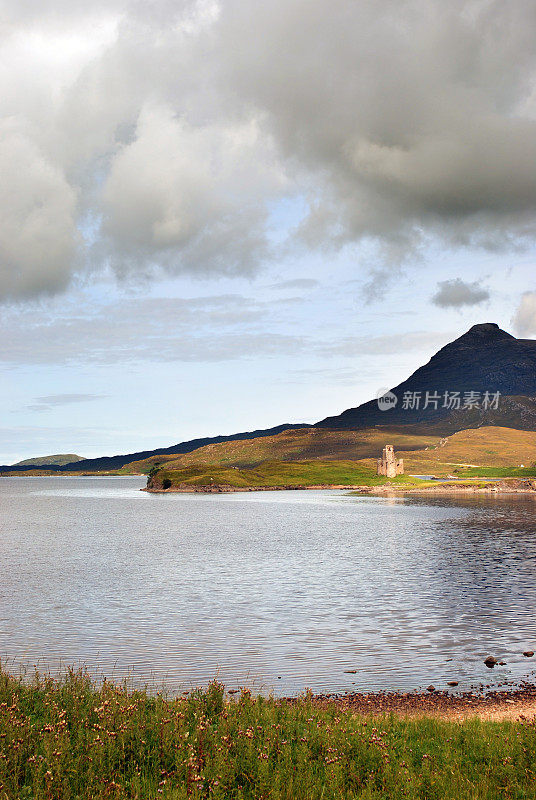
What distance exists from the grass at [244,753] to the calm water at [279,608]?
7.49 m

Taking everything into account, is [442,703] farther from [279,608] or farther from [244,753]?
[279,608]

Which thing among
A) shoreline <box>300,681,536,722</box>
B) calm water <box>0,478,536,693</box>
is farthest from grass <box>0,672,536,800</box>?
calm water <box>0,478,536,693</box>

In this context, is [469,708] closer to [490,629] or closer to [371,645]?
[371,645]

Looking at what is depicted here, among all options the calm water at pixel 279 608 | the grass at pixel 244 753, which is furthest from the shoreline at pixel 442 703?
the grass at pixel 244 753

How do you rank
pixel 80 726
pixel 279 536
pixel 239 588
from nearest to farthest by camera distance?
pixel 80 726 → pixel 239 588 → pixel 279 536

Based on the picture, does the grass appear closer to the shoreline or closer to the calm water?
the shoreline

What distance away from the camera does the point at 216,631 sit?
115ft

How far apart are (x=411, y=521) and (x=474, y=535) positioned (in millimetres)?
31941

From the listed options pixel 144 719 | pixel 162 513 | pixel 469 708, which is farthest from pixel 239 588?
pixel 162 513

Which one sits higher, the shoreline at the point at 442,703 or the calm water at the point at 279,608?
the shoreline at the point at 442,703

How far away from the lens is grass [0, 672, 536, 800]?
44.0 feet

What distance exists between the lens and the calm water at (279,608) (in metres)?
28.5

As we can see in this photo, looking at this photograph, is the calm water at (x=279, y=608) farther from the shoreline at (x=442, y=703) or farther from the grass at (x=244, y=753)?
the grass at (x=244, y=753)

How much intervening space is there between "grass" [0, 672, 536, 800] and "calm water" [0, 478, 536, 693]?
7.49 meters
